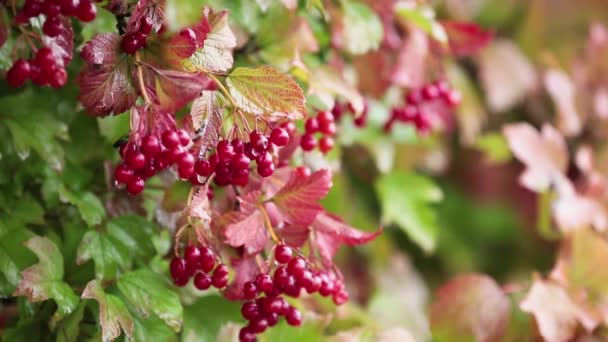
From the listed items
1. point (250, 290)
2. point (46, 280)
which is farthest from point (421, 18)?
point (46, 280)

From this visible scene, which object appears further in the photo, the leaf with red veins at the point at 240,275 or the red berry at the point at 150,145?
the leaf with red veins at the point at 240,275

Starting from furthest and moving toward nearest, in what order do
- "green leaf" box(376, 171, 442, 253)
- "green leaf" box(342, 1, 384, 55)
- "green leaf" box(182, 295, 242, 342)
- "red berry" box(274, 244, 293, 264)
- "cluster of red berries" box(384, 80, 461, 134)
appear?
"green leaf" box(376, 171, 442, 253) < "cluster of red berries" box(384, 80, 461, 134) < "green leaf" box(342, 1, 384, 55) < "green leaf" box(182, 295, 242, 342) < "red berry" box(274, 244, 293, 264)

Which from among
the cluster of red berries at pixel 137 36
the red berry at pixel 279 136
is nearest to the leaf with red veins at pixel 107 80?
the cluster of red berries at pixel 137 36

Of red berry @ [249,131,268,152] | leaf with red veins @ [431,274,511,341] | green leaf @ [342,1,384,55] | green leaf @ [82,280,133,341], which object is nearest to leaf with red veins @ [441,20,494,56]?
green leaf @ [342,1,384,55]

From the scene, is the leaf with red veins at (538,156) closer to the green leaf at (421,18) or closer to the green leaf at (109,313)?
the green leaf at (421,18)

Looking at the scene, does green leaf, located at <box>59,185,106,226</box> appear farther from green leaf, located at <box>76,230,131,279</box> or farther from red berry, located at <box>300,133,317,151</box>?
red berry, located at <box>300,133,317,151</box>

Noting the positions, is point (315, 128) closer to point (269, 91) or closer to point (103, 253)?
point (269, 91)
